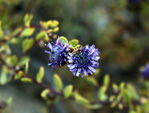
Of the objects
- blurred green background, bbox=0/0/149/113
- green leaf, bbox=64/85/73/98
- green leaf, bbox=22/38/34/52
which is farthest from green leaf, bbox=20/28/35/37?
blurred green background, bbox=0/0/149/113

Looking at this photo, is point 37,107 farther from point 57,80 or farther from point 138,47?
point 138,47

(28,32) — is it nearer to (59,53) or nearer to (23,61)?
(23,61)

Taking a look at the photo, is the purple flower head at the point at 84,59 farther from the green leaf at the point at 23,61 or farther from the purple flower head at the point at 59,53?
the green leaf at the point at 23,61

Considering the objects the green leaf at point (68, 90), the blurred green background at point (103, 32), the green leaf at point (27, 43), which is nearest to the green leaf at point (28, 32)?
the green leaf at point (27, 43)

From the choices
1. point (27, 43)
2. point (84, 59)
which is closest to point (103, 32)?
point (27, 43)

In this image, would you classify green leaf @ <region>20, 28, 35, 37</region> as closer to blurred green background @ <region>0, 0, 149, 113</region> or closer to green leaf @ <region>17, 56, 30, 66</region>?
green leaf @ <region>17, 56, 30, 66</region>

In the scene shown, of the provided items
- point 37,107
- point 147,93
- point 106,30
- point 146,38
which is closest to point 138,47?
point 146,38
